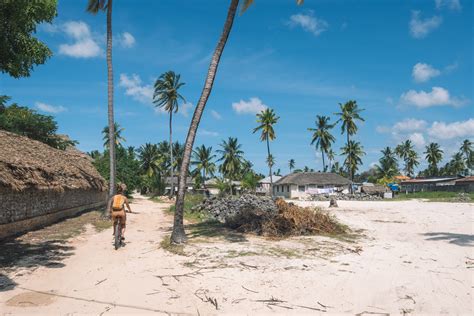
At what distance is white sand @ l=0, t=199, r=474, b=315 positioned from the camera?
5457mm

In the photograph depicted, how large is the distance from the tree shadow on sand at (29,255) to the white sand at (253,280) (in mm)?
272

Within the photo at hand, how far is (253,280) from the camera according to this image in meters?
6.78

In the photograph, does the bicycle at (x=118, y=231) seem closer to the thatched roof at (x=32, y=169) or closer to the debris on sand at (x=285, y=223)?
the thatched roof at (x=32, y=169)

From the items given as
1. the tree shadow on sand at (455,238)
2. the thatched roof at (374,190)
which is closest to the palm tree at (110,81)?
the tree shadow on sand at (455,238)

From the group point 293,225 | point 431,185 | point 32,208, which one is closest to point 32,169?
point 32,208

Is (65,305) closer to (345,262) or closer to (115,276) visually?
(115,276)

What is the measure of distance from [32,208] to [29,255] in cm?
481

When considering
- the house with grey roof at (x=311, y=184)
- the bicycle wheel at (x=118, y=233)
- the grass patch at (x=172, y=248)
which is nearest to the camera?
the grass patch at (x=172, y=248)

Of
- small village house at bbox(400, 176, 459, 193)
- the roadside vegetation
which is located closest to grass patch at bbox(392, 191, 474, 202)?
the roadside vegetation

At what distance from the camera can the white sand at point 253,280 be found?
546 cm

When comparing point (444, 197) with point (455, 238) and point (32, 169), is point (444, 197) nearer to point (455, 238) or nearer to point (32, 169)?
point (455, 238)

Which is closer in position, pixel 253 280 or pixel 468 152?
pixel 253 280

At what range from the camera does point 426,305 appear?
18.3 feet

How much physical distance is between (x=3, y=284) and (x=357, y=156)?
57.5 m
